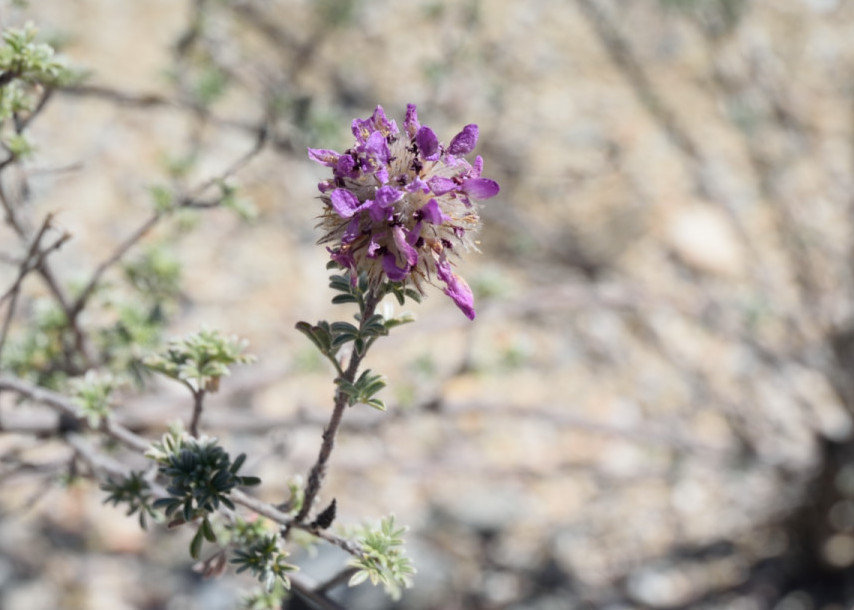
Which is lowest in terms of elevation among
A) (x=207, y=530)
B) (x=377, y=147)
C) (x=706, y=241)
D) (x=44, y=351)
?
(x=207, y=530)

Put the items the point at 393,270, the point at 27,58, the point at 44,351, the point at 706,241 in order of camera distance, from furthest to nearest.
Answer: the point at 706,241 < the point at 44,351 < the point at 27,58 < the point at 393,270

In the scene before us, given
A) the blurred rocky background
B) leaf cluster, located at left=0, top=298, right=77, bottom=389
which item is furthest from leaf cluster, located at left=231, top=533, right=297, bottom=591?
the blurred rocky background

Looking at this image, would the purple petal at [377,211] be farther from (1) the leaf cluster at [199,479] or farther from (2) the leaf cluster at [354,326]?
(1) the leaf cluster at [199,479]

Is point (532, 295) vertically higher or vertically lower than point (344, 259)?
higher

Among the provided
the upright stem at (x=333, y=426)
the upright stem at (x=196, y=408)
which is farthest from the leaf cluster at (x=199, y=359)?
the upright stem at (x=333, y=426)

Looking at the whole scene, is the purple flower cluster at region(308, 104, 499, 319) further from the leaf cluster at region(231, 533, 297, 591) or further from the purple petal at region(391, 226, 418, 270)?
the leaf cluster at region(231, 533, 297, 591)

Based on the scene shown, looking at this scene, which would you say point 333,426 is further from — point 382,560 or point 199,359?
point 199,359

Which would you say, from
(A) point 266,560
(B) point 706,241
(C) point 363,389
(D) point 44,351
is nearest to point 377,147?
(C) point 363,389
